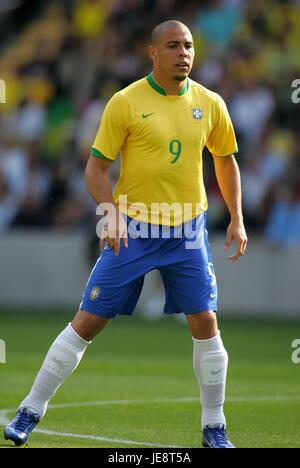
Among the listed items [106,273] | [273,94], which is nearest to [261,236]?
[273,94]

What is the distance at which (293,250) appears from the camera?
57.2ft

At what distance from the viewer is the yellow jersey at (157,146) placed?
760cm

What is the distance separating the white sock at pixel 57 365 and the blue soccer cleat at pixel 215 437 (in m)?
0.98

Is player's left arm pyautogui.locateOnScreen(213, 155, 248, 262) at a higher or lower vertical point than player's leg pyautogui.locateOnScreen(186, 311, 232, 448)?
higher

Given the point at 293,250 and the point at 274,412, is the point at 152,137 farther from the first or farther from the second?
the point at 293,250

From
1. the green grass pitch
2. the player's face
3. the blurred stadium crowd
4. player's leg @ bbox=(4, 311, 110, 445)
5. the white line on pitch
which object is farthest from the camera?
the blurred stadium crowd

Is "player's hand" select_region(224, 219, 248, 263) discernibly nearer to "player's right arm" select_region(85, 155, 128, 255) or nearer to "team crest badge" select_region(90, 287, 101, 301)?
"player's right arm" select_region(85, 155, 128, 255)

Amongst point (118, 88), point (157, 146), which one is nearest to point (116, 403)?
point (157, 146)

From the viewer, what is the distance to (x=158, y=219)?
7.74 meters

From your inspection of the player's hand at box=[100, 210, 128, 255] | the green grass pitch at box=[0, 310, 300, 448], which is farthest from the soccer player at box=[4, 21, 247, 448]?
the green grass pitch at box=[0, 310, 300, 448]

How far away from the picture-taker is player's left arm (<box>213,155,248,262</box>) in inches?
312

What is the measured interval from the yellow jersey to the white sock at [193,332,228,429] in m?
0.84

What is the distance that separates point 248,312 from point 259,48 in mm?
4329
